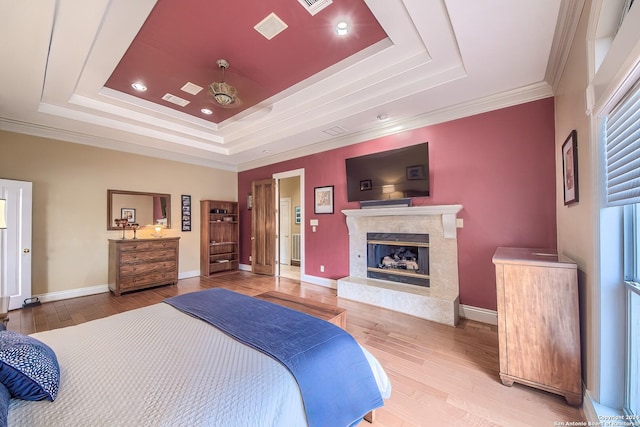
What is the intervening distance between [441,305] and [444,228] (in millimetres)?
945

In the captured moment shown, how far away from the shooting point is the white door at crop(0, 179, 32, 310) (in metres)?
3.36

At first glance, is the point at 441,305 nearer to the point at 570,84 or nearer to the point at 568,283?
the point at 568,283

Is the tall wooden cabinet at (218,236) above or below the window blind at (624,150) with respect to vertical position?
below

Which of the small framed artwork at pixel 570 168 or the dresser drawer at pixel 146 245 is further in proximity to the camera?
the dresser drawer at pixel 146 245

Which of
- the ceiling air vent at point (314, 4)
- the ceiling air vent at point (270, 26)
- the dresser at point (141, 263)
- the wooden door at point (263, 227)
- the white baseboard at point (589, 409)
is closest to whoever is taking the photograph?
the white baseboard at point (589, 409)

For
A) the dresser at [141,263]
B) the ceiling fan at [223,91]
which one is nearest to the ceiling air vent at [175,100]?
the ceiling fan at [223,91]

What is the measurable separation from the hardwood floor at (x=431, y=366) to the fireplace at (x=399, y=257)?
625mm

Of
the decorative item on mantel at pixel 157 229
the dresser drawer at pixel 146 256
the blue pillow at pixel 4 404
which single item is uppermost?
the decorative item on mantel at pixel 157 229

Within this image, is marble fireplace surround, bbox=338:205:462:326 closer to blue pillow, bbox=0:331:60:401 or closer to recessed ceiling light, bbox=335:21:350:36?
recessed ceiling light, bbox=335:21:350:36

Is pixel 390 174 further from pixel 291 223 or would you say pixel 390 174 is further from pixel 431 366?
pixel 291 223

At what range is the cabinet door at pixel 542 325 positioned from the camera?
5.48ft

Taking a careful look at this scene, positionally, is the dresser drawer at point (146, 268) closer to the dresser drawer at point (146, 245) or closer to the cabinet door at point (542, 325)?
the dresser drawer at point (146, 245)

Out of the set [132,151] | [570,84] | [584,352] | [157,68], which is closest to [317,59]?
[157,68]

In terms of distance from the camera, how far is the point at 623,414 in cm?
132
